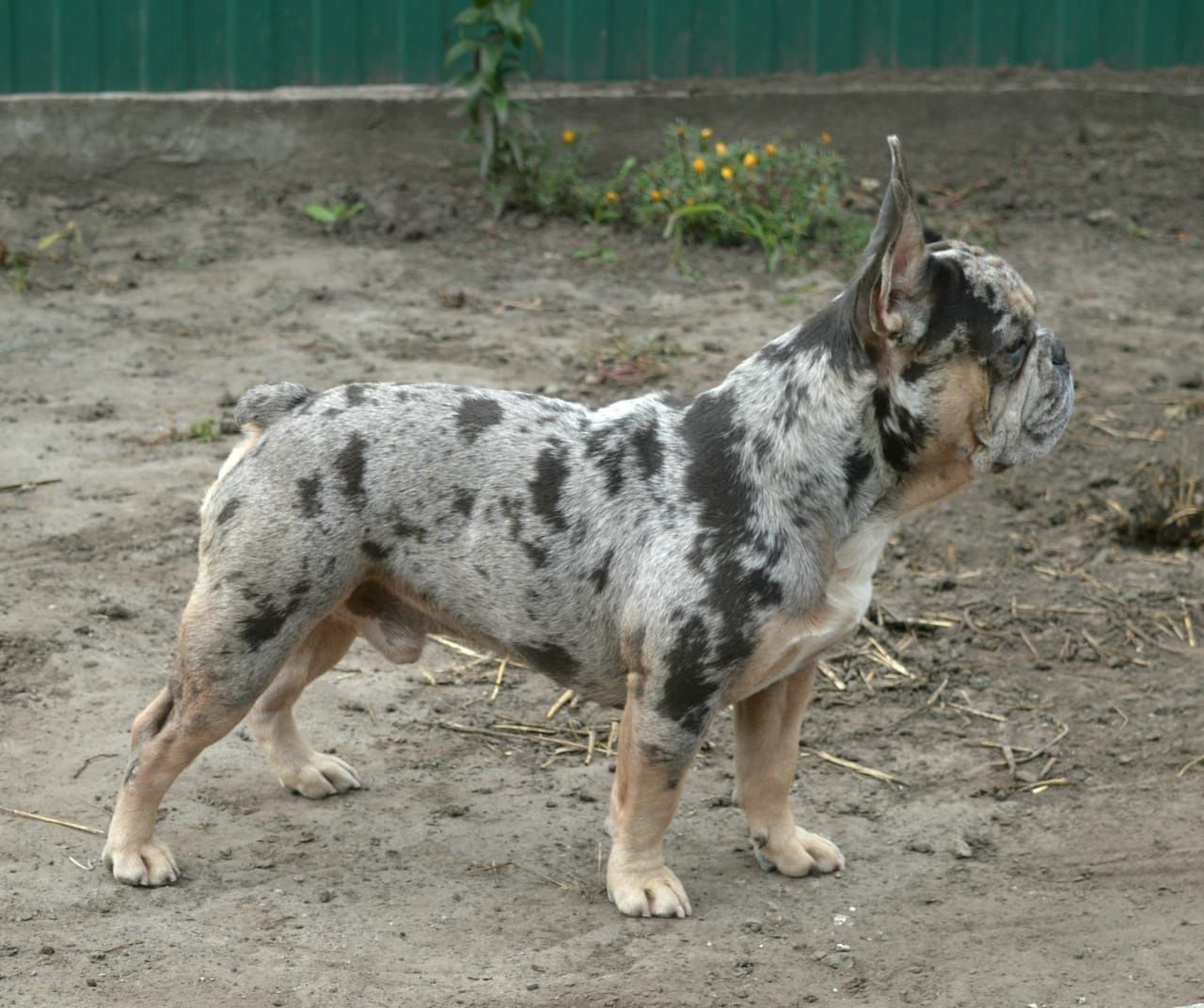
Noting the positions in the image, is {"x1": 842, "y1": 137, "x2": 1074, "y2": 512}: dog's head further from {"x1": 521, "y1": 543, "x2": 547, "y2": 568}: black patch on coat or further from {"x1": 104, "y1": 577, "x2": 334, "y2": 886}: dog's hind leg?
{"x1": 104, "y1": 577, "x2": 334, "y2": 886}: dog's hind leg

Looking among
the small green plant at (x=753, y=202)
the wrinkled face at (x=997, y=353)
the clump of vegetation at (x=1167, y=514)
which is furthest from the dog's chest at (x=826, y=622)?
the small green plant at (x=753, y=202)

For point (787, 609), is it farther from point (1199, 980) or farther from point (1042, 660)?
point (1042, 660)

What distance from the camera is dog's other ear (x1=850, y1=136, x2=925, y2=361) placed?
4.12 meters

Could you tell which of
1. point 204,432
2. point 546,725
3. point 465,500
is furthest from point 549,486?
point 204,432

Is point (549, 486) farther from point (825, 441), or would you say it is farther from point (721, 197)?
point (721, 197)

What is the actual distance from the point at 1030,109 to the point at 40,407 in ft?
23.5

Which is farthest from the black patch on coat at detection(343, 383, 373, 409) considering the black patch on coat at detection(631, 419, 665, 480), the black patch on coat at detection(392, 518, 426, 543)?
the black patch on coat at detection(631, 419, 665, 480)

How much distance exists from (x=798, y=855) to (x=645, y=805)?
0.63 metres

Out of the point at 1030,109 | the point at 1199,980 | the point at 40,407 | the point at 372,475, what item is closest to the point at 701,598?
the point at 372,475

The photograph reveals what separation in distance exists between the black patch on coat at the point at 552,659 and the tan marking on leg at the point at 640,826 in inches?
7.8

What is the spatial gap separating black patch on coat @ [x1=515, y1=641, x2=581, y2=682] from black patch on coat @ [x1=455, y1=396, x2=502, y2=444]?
0.62m

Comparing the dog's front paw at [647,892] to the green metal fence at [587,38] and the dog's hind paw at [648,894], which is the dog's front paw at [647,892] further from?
the green metal fence at [587,38]

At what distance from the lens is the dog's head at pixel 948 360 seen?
4270mm

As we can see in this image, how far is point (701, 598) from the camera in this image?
14.5ft
